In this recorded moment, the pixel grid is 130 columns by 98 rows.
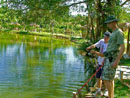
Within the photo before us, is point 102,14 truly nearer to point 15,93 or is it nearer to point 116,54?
point 15,93

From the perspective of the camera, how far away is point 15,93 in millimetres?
7969

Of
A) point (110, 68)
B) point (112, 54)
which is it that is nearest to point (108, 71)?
point (110, 68)

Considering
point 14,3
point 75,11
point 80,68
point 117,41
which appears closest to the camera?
point 117,41

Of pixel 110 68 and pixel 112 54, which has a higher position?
pixel 112 54

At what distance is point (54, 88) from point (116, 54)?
14.9 feet

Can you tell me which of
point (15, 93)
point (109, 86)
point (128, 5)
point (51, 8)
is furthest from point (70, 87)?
point (128, 5)

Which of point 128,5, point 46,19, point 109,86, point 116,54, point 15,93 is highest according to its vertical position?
point 128,5

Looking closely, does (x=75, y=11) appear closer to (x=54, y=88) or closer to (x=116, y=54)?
(x=54, y=88)

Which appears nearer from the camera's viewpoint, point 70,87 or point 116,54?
point 116,54

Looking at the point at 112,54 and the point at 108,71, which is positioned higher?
the point at 112,54

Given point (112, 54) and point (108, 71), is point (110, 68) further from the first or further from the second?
point (112, 54)

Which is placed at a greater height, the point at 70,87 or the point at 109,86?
the point at 109,86

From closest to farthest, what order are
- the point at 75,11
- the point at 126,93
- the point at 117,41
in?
the point at 117,41 → the point at 126,93 → the point at 75,11

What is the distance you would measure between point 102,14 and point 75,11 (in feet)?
8.59
